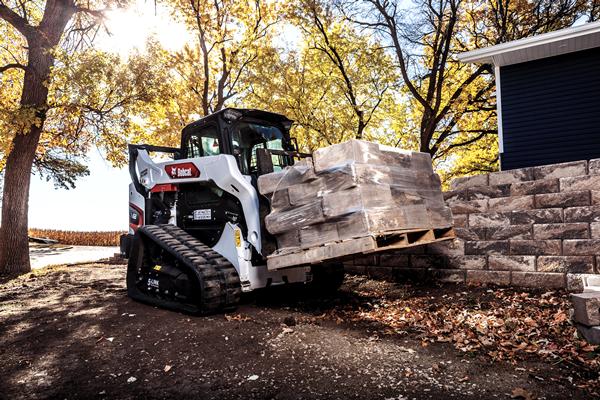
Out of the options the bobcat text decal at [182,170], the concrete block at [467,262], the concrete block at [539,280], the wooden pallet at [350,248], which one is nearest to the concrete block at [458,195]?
the concrete block at [467,262]

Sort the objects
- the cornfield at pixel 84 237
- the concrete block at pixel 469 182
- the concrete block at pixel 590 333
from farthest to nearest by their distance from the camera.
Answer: the cornfield at pixel 84 237 < the concrete block at pixel 469 182 < the concrete block at pixel 590 333

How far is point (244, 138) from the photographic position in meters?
6.86

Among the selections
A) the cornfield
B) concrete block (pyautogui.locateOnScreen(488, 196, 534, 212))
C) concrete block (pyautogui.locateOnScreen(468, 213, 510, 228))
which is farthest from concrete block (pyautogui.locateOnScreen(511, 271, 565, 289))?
the cornfield

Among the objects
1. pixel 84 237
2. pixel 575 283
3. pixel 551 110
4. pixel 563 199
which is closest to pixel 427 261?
pixel 575 283

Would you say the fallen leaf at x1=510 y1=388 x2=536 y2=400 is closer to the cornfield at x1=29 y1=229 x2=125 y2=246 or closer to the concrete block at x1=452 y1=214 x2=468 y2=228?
the concrete block at x1=452 y1=214 x2=468 y2=228

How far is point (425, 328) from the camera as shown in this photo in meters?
5.06

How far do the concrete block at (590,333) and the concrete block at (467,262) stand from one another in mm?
2665

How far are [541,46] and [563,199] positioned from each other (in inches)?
200

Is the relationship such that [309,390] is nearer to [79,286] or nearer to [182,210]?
[182,210]

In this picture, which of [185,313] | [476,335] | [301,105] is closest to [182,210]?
[185,313]

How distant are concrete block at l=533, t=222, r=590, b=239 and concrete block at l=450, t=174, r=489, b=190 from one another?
113 cm

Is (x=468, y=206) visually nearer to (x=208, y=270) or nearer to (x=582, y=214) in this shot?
(x=582, y=214)

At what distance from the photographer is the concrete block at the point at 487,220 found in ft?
22.6

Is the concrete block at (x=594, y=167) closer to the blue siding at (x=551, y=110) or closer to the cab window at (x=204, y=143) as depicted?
the blue siding at (x=551, y=110)
